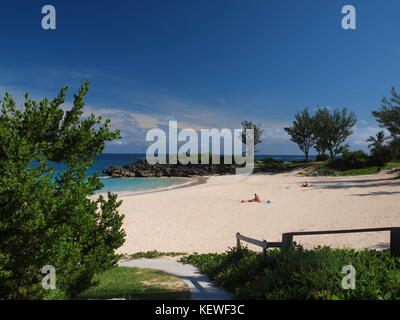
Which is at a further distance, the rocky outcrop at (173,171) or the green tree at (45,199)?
the rocky outcrop at (173,171)

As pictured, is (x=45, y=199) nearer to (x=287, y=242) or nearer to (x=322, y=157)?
(x=287, y=242)

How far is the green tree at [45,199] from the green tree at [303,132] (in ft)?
233

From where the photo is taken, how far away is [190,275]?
8.59m

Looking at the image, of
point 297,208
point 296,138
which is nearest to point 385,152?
point 296,138

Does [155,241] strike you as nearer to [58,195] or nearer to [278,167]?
[58,195]

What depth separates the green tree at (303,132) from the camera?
7094cm

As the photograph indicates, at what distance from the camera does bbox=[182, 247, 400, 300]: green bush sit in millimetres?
4590

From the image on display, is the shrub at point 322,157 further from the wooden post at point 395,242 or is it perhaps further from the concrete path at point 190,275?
the wooden post at point 395,242

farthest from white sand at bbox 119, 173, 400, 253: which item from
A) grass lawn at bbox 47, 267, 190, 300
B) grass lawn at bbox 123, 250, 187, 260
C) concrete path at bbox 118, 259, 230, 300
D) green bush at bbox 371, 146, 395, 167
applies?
green bush at bbox 371, 146, 395, 167

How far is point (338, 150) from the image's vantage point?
65.8 metres

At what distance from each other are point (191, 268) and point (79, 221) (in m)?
5.42

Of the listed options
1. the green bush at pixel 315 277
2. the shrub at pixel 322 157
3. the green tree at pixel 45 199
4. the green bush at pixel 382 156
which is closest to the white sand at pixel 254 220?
the green bush at pixel 315 277

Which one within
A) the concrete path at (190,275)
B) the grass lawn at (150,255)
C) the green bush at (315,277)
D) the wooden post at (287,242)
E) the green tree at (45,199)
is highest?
the green tree at (45,199)

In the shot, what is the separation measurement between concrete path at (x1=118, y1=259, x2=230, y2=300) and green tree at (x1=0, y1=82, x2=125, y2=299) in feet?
7.29
